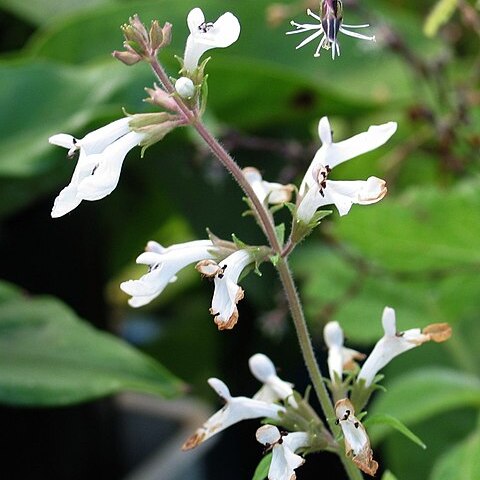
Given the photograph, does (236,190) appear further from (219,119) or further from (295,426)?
(295,426)

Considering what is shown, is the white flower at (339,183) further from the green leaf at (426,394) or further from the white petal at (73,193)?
the green leaf at (426,394)

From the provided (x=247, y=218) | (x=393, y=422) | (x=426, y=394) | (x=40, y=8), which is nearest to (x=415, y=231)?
(x=426, y=394)

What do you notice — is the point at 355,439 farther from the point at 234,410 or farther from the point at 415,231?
the point at 415,231

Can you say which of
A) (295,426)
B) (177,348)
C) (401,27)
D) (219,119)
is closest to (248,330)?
(177,348)

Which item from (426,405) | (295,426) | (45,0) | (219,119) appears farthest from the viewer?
(45,0)

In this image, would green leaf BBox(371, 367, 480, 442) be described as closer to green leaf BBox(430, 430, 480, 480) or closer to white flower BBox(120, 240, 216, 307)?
green leaf BBox(430, 430, 480, 480)

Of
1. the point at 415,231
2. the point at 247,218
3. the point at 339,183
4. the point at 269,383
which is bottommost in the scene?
the point at 247,218
